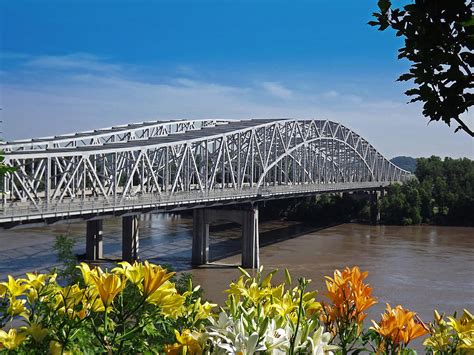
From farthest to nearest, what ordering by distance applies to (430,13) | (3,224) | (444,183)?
(444,183) < (3,224) < (430,13)

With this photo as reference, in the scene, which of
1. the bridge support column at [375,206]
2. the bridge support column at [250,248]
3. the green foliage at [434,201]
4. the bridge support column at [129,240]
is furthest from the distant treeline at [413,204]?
the bridge support column at [129,240]

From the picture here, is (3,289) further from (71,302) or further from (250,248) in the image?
(250,248)

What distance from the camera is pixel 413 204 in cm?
7769

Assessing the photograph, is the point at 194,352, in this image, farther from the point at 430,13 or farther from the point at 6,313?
the point at 430,13

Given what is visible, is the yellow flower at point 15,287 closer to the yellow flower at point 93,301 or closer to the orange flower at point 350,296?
the yellow flower at point 93,301

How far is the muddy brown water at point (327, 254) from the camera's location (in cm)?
3278

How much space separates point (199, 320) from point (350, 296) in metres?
0.87

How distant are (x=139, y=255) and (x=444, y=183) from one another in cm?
5325

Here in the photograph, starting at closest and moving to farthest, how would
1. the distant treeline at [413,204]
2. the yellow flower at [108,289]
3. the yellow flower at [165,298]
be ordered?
the yellow flower at [108,289], the yellow flower at [165,298], the distant treeline at [413,204]

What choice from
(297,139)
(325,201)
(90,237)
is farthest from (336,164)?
(90,237)

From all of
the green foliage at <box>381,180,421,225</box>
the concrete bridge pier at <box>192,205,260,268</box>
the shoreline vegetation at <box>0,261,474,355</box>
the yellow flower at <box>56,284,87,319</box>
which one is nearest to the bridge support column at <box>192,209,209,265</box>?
the concrete bridge pier at <box>192,205,260,268</box>

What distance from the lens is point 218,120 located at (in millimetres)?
71062

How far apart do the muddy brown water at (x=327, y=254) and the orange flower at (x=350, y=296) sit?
72.0 ft

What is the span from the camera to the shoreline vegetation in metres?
2.47
